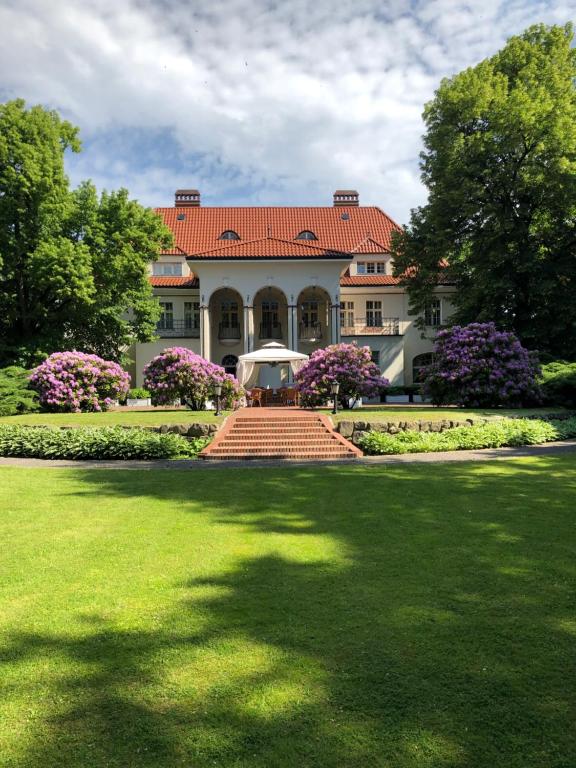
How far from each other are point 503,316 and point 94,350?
2172 cm

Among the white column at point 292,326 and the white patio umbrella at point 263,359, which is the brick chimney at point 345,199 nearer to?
the white column at point 292,326

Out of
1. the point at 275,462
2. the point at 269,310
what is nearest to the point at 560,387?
the point at 275,462

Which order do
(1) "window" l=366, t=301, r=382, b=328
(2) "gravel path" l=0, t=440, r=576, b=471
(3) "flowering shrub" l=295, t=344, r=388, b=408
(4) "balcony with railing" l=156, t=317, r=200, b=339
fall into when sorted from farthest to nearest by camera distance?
(1) "window" l=366, t=301, r=382, b=328
(4) "balcony with railing" l=156, t=317, r=200, b=339
(3) "flowering shrub" l=295, t=344, r=388, b=408
(2) "gravel path" l=0, t=440, r=576, b=471

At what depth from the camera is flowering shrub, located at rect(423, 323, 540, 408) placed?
18.5 m

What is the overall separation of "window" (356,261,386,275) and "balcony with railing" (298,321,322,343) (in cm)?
521

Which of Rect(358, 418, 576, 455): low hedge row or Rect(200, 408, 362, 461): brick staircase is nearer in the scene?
Rect(200, 408, 362, 461): brick staircase

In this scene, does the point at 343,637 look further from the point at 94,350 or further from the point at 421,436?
the point at 94,350

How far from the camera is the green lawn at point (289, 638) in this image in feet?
7.47

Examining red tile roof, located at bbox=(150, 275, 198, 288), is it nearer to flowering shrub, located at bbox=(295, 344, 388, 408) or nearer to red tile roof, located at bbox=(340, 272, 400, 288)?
red tile roof, located at bbox=(340, 272, 400, 288)

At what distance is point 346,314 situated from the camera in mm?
36344

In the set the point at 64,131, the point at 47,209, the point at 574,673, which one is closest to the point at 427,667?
the point at 574,673

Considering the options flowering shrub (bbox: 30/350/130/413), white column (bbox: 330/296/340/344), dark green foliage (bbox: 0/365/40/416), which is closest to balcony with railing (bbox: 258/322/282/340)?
white column (bbox: 330/296/340/344)

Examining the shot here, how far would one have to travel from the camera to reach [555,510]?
6375 millimetres

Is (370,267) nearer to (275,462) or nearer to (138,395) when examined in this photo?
(138,395)
